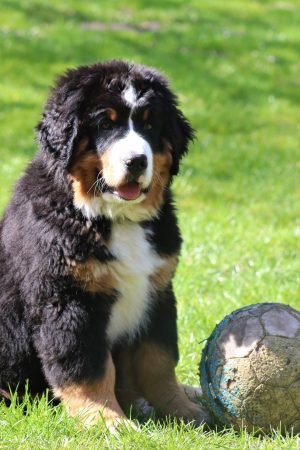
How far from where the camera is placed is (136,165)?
11.8 ft

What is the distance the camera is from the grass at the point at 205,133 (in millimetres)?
3568

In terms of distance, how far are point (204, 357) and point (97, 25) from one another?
1255 cm

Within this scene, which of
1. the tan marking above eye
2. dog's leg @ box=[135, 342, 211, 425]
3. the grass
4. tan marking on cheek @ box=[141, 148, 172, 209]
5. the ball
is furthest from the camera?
dog's leg @ box=[135, 342, 211, 425]

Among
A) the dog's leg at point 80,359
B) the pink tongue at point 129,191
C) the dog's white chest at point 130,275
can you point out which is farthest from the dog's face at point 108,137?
the dog's leg at point 80,359

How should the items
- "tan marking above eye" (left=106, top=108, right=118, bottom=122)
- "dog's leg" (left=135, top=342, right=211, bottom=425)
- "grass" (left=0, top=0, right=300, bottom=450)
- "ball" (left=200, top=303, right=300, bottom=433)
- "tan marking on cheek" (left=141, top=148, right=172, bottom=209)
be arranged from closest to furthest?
"ball" (left=200, top=303, right=300, bottom=433) → "grass" (left=0, top=0, right=300, bottom=450) → "tan marking above eye" (left=106, top=108, right=118, bottom=122) → "tan marking on cheek" (left=141, top=148, right=172, bottom=209) → "dog's leg" (left=135, top=342, right=211, bottom=425)

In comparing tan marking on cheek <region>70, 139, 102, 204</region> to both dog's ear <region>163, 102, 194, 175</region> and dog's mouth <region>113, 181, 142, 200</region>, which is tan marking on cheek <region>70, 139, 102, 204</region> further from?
dog's ear <region>163, 102, 194, 175</region>

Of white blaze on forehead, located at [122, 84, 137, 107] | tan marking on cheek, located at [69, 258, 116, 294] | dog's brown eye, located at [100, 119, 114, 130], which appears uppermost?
white blaze on forehead, located at [122, 84, 137, 107]

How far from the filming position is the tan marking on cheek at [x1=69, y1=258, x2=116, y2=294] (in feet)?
11.8

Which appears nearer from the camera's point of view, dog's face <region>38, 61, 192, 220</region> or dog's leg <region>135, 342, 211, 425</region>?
dog's face <region>38, 61, 192, 220</region>

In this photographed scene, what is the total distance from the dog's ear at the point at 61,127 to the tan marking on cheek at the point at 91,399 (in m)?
1.02

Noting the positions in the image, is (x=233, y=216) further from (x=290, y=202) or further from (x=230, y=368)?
(x=230, y=368)

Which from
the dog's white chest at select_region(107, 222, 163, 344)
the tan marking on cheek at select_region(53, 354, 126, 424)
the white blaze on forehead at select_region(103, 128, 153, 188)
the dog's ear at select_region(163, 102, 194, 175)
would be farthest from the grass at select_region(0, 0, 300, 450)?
the dog's ear at select_region(163, 102, 194, 175)

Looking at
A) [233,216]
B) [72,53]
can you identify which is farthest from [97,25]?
[233,216]

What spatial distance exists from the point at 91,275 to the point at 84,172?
1.62 feet
